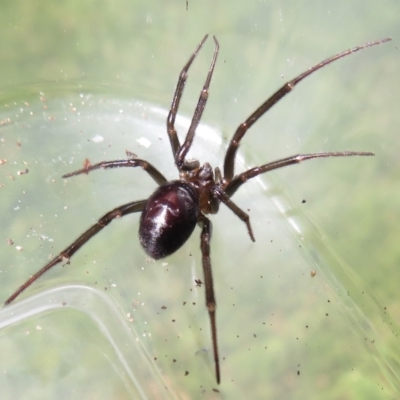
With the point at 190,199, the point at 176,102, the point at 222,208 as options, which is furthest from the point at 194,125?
the point at 222,208

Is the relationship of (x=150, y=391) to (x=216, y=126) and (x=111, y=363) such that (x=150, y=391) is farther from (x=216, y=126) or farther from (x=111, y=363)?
(x=216, y=126)

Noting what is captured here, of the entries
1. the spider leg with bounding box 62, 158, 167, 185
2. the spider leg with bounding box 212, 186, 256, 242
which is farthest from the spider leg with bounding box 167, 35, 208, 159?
the spider leg with bounding box 212, 186, 256, 242

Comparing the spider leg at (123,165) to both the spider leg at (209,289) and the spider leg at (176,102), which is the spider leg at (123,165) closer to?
the spider leg at (176,102)

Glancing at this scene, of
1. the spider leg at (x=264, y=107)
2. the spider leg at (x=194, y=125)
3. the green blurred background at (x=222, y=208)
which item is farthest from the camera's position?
the green blurred background at (x=222, y=208)

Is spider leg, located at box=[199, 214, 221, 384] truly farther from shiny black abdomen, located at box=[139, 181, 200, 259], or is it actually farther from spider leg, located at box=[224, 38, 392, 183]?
spider leg, located at box=[224, 38, 392, 183]

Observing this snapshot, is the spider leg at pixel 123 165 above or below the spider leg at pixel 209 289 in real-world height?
above

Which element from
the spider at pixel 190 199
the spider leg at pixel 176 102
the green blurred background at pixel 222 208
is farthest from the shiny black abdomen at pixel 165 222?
the green blurred background at pixel 222 208

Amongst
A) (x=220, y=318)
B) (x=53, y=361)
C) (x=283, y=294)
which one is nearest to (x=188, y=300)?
(x=220, y=318)
